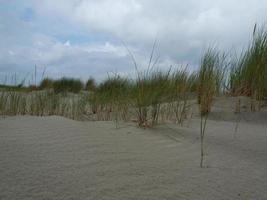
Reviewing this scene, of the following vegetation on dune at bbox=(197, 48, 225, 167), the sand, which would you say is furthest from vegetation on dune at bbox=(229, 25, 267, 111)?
the sand

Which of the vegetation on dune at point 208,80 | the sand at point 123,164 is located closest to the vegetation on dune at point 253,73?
the vegetation on dune at point 208,80

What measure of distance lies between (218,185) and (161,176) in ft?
0.89

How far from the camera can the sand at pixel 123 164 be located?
5.12 feet

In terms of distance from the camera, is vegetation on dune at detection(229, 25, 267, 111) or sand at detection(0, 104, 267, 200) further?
vegetation on dune at detection(229, 25, 267, 111)

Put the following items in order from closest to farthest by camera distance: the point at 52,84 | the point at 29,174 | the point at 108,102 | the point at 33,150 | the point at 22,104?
the point at 29,174 → the point at 33,150 → the point at 22,104 → the point at 108,102 → the point at 52,84

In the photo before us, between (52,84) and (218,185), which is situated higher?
(52,84)

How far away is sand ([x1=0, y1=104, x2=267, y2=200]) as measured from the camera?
1.56m

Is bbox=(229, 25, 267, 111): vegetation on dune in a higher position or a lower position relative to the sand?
higher

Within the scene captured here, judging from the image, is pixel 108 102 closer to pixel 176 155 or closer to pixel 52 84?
pixel 176 155

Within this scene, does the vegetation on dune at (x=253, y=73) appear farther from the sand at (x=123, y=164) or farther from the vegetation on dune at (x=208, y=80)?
the sand at (x=123, y=164)

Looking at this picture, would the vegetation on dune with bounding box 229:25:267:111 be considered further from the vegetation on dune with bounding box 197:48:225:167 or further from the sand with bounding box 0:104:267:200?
the sand with bounding box 0:104:267:200

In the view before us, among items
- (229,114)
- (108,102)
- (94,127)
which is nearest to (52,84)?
(108,102)

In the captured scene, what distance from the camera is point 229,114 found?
4.23 m

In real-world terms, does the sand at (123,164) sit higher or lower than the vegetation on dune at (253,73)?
lower
